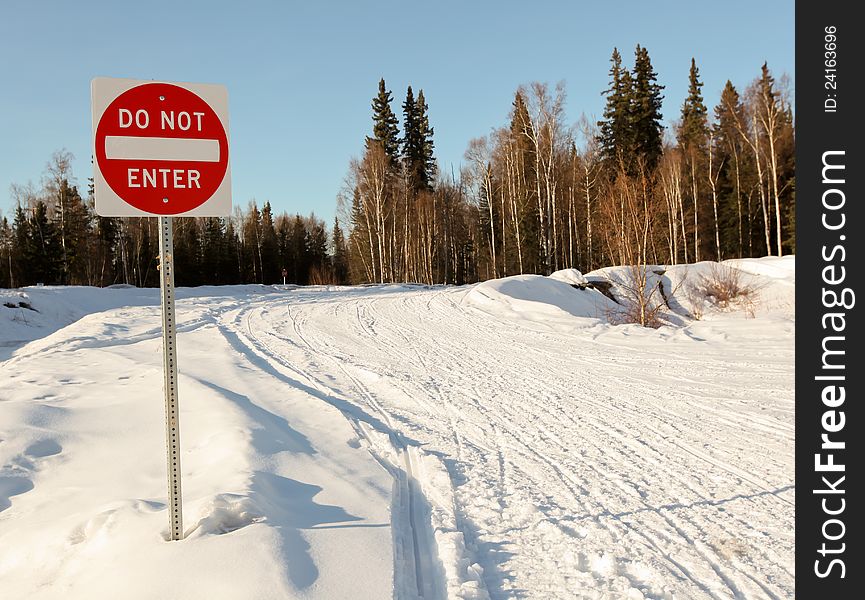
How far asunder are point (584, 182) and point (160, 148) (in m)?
35.7

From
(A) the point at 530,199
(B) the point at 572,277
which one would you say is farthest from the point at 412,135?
(B) the point at 572,277

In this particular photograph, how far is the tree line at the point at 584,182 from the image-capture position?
3111cm

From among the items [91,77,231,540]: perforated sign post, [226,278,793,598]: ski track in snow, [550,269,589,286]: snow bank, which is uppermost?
[91,77,231,540]: perforated sign post

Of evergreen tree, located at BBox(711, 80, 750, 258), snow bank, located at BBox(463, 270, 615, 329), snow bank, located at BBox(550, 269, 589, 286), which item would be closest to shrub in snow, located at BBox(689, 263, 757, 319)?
snow bank, located at BBox(463, 270, 615, 329)

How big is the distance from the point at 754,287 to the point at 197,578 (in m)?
19.9

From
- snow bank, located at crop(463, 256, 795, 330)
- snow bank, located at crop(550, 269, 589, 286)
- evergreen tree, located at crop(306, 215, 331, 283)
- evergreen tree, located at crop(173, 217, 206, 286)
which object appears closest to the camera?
snow bank, located at crop(463, 256, 795, 330)

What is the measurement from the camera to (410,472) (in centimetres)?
450

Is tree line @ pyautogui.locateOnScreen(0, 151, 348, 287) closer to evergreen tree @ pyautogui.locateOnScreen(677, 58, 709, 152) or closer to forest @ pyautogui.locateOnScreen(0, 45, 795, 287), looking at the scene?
forest @ pyautogui.locateOnScreen(0, 45, 795, 287)

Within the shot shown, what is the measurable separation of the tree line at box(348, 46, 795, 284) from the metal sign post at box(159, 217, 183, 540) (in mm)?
25676

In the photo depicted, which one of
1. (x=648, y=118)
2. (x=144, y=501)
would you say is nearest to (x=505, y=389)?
(x=144, y=501)

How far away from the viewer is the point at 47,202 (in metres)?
44.0

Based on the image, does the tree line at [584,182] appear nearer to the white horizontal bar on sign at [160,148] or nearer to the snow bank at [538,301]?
the snow bank at [538,301]

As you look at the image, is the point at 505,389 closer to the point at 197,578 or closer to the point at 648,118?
the point at 197,578

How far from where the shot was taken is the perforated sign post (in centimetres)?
262
